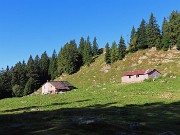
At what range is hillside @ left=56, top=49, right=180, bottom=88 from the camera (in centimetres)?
12448

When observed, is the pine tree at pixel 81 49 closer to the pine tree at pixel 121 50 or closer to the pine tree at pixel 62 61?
the pine tree at pixel 62 61

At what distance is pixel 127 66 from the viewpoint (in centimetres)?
13550

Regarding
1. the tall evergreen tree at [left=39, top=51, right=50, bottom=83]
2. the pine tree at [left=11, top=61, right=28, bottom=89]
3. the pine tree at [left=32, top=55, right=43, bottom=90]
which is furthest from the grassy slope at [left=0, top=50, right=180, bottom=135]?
the tall evergreen tree at [left=39, top=51, right=50, bottom=83]

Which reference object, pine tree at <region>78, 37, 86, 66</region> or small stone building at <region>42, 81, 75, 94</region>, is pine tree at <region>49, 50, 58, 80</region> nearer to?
pine tree at <region>78, 37, 86, 66</region>

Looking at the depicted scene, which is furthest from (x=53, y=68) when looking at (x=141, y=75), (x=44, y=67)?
(x=141, y=75)

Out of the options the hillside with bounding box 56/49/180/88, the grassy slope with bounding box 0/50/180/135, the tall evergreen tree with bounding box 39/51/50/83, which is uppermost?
the tall evergreen tree with bounding box 39/51/50/83

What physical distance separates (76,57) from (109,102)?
4555 inches

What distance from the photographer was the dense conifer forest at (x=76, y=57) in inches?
5591

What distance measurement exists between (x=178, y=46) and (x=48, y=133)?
122072mm

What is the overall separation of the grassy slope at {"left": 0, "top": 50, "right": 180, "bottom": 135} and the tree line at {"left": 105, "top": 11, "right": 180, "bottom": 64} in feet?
14.4

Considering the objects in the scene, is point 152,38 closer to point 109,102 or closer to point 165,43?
point 165,43

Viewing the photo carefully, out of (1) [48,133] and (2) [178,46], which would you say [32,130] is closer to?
(1) [48,133]

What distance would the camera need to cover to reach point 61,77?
160m

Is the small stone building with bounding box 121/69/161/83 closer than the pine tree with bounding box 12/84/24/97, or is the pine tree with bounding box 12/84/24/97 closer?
the small stone building with bounding box 121/69/161/83
